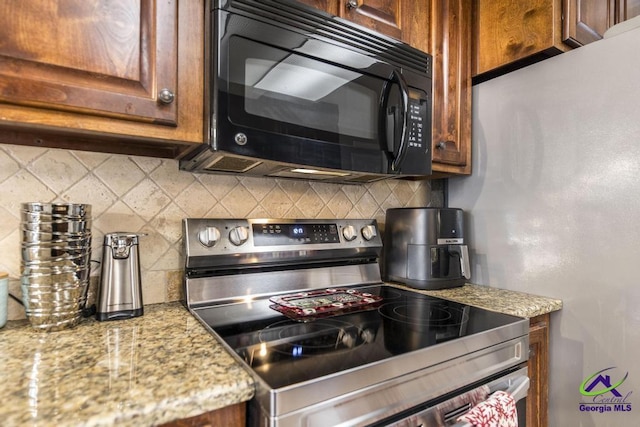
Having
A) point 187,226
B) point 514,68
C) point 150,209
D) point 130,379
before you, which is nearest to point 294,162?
point 187,226

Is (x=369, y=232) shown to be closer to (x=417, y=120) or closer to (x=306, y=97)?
(x=417, y=120)

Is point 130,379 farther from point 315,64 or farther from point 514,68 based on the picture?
point 514,68

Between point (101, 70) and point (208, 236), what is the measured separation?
1.63 ft

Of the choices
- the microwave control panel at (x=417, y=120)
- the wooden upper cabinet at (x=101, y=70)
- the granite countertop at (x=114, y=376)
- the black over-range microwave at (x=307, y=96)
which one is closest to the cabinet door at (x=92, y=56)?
the wooden upper cabinet at (x=101, y=70)

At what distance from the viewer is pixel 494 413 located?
79 centimetres

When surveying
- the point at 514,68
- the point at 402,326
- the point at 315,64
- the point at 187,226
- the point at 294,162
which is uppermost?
the point at 514,68

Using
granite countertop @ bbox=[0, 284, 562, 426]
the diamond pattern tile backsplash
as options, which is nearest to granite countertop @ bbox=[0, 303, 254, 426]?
granite countertop @ bbox=[0, 284, 562, 426]

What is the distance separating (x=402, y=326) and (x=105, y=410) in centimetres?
66

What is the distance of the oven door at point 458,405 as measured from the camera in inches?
27.9

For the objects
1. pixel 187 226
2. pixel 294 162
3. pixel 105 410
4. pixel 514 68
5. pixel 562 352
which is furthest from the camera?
pixel 514 68

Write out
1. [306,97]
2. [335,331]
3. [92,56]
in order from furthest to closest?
[306,97], [335,331], [92,56]

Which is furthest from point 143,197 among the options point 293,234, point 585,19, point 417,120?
point 585,19

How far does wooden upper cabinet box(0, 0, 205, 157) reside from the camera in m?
0.67

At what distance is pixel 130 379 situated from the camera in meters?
0.56
